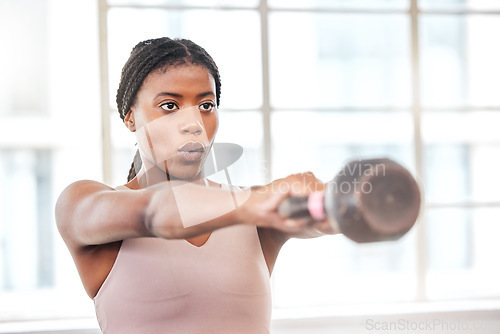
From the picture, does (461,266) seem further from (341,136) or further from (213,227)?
(213,227)

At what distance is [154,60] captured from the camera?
18.5 inches

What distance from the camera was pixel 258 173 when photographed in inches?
18.9

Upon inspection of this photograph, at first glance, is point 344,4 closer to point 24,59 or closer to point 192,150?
point 24,59

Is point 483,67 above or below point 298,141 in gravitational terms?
above

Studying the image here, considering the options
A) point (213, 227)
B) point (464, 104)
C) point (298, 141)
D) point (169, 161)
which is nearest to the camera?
point (213, 227)

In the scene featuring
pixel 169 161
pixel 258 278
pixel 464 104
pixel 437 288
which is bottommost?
pixel 437 288

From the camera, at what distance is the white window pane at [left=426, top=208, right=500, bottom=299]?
1.29 meters

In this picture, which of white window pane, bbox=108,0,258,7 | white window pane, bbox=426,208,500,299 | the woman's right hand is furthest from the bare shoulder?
white window pane, bbox=426,208,500,299

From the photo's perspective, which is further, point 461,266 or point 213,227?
point 461,266

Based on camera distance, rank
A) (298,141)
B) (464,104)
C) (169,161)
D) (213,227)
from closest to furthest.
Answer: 1. (213,227)
2. (169,161)
3. (298,141)
4. (464,104)

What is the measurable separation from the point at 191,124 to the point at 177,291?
14cm

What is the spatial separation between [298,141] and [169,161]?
2.53 feet

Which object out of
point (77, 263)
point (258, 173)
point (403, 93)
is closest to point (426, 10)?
point (403, 93)

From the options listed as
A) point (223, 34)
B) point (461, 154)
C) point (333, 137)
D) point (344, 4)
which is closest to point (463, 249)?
point (461, 154)
